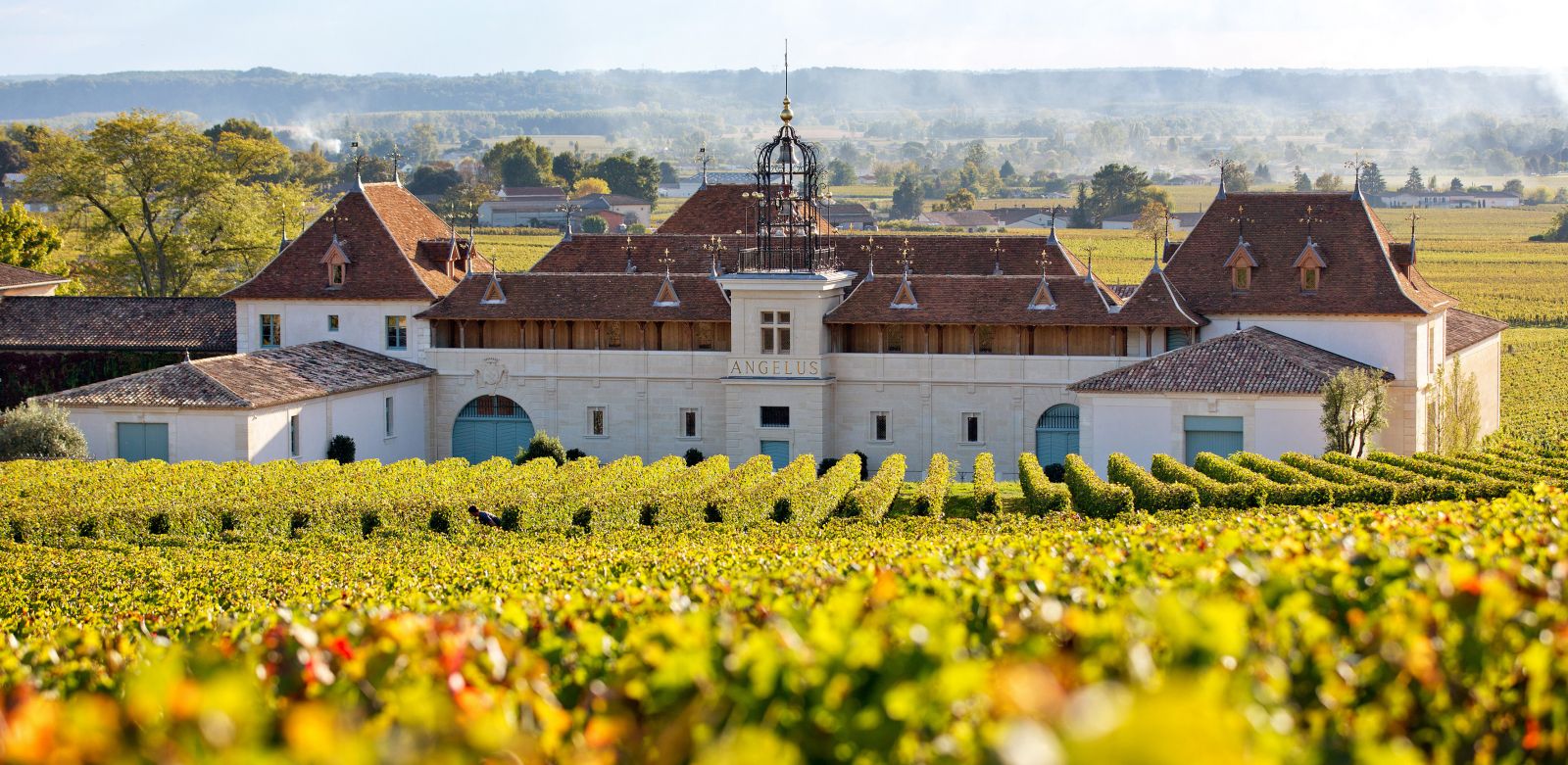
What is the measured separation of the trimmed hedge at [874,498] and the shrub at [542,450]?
980 centimetres

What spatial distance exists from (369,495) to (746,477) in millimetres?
7311

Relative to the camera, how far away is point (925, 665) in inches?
297

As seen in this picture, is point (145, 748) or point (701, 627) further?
point (701, 627)

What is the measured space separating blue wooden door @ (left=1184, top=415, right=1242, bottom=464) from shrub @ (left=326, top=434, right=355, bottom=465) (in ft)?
61.8

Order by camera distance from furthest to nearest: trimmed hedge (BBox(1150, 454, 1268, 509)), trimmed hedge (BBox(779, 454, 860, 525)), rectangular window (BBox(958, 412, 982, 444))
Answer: rectangular window (BBox(958, 412, 982, 444))
trimmed hedge (BBox(779, 454, 860, 525))
trimmed hedge (BBox(1150, 454, 1268, 509))

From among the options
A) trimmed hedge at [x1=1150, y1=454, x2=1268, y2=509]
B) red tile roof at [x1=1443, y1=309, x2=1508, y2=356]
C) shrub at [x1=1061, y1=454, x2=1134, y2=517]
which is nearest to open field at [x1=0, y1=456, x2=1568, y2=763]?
trimmed hedge at [x1=1150, y1=454, x2=1268, y2=509]

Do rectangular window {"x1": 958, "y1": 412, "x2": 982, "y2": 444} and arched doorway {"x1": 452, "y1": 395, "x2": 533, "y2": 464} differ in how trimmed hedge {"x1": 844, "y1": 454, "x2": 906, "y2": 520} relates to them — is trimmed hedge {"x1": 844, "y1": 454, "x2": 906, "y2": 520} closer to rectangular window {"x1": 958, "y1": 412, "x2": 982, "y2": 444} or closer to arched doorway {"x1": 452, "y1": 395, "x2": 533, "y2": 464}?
rectangular window {"x1": 958, "y1": 412, "x2": 982, "y2": 444}

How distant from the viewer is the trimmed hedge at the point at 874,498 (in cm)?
3247

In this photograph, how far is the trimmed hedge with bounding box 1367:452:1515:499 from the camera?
1083 inches

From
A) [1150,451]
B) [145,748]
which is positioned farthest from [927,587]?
[1150,451]

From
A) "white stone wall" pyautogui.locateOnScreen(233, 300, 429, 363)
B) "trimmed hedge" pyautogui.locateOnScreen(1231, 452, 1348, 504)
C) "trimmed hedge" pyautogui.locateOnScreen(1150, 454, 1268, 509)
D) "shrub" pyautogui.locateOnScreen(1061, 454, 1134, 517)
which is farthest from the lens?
"white stone wall" pyautogui.locateOnScreen(233, 300, 429, 363)

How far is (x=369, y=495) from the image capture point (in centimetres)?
3197

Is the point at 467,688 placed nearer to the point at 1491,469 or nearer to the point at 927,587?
the point at 927,587

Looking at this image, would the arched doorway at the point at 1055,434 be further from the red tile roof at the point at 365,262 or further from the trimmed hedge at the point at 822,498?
the red tile roof at the point at 365,262
